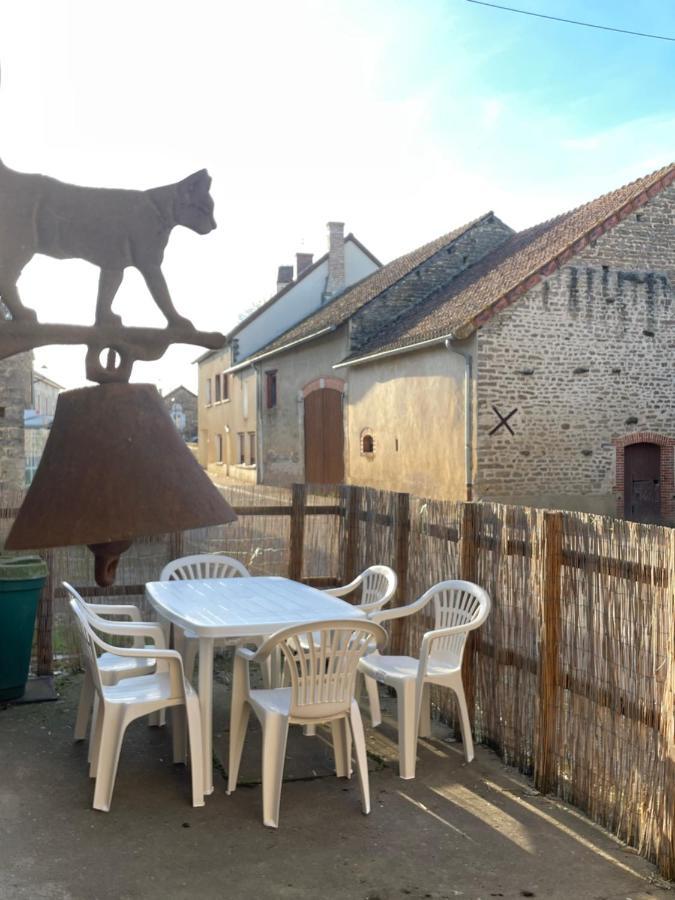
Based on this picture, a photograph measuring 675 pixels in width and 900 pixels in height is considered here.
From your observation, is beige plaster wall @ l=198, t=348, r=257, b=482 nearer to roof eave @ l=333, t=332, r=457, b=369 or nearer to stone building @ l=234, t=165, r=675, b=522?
roof eave @ l=333, t=332, r=457, b=369

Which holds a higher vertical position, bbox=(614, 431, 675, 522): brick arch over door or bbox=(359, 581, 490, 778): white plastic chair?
bbox=(614, 431, 675, 522): brick arch over door

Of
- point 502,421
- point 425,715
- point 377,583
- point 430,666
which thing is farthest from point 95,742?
point 502,421

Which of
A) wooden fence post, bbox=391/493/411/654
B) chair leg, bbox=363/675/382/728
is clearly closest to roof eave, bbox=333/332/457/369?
wooden fence post, bbox=391/493/411/654

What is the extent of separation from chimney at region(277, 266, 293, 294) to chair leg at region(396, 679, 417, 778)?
2978 centimetres

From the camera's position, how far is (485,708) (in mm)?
5672

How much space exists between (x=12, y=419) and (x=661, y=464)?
39.3 feet

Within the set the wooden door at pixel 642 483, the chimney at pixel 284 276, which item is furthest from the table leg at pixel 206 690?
the chimney at pixel 284 276

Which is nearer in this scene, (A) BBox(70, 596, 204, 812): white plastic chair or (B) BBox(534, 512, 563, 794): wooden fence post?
(A) BBox(70, 596, 204, 812): white plastic chair

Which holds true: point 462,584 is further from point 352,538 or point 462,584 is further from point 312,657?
point 352,538

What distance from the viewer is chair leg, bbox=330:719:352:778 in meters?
5.09

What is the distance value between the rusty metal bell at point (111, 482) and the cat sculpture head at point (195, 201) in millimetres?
401

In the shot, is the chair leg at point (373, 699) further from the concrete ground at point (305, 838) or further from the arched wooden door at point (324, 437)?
the arched wooden door at point (324, 437)

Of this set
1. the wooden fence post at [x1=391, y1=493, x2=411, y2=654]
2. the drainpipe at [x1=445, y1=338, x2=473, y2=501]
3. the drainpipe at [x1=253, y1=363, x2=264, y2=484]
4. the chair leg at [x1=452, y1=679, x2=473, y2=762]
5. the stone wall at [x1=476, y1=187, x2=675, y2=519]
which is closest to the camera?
the chair leg at [x1=452, y1=679, x2=473, y2=762]

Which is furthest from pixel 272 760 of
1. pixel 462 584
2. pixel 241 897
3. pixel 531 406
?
pixel 531 406
